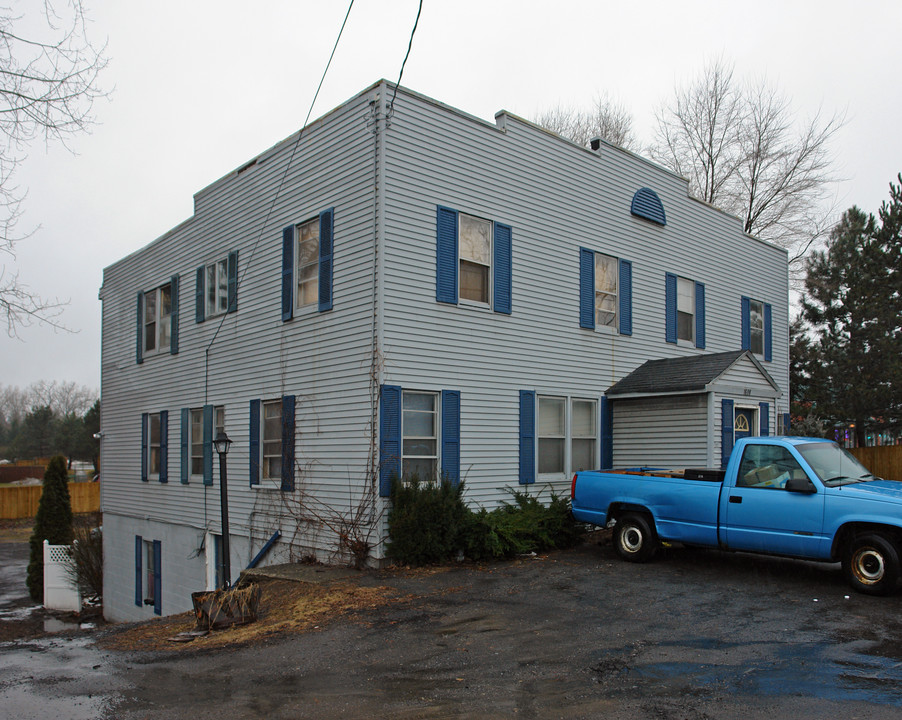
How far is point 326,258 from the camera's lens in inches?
523

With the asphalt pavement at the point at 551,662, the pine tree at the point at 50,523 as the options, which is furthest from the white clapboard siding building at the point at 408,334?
the pine tree at the point at 50,523

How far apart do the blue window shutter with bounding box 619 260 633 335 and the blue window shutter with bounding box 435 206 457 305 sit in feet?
16.5

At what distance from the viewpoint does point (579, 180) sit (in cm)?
1608

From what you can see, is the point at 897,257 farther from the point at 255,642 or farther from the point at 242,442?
the point at 255,642

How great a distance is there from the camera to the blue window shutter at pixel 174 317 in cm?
1833

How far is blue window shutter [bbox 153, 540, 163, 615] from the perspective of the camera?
18578mm

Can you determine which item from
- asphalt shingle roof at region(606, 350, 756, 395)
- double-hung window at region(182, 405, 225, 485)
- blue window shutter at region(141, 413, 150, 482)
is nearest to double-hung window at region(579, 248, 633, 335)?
asphalt shingle roof at region(606, 350, 756, 395)

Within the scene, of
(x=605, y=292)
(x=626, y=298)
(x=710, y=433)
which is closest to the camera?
(x=710, y=433)

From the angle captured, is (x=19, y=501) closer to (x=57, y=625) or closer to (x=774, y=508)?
(x=57, y=625)

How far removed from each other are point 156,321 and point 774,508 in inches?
608

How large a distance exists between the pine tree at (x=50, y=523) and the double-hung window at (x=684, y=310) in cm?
1932

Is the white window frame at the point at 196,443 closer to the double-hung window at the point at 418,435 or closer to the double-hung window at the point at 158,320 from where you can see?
the double-hung window at the point at 158,320

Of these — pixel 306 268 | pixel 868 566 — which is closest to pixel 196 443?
pixel 306 268

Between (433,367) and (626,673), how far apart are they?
7207 mm
